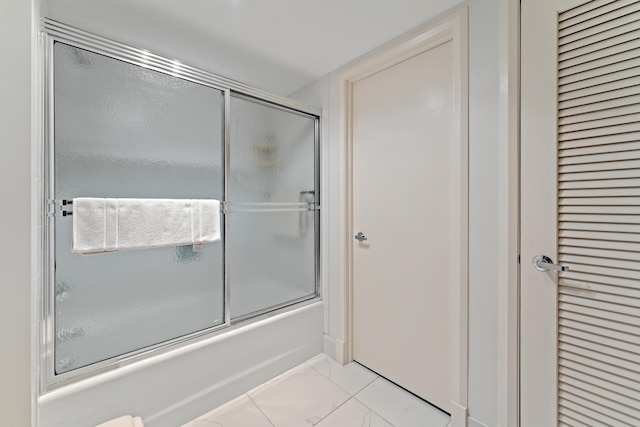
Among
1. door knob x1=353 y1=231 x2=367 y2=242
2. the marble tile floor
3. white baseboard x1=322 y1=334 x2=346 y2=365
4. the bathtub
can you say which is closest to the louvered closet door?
the marble tile floor

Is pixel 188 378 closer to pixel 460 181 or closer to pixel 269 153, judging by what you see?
pixel 269 153

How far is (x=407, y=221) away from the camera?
1584 mm

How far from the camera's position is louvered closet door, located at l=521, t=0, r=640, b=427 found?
0.90 meters

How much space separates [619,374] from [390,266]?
39.2 inches

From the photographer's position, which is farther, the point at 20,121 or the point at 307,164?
the point at 307,164

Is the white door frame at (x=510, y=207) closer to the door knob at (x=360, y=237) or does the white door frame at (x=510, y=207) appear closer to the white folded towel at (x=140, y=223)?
the door knob at (x=360, y=237)

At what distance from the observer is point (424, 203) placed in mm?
1502

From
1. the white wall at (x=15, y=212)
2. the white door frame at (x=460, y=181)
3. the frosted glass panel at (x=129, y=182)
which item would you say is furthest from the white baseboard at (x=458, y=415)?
the white wall at (x=15, y=212)

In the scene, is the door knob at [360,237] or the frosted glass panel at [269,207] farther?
the door knob at [360,237]

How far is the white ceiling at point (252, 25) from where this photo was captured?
1.28m

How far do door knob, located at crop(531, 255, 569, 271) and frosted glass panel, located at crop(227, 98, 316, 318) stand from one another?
1.37 meters

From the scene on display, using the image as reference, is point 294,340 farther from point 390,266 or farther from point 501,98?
point 501,98

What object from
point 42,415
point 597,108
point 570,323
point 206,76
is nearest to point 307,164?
point 206,76

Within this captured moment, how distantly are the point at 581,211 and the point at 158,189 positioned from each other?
1846 millimetres
